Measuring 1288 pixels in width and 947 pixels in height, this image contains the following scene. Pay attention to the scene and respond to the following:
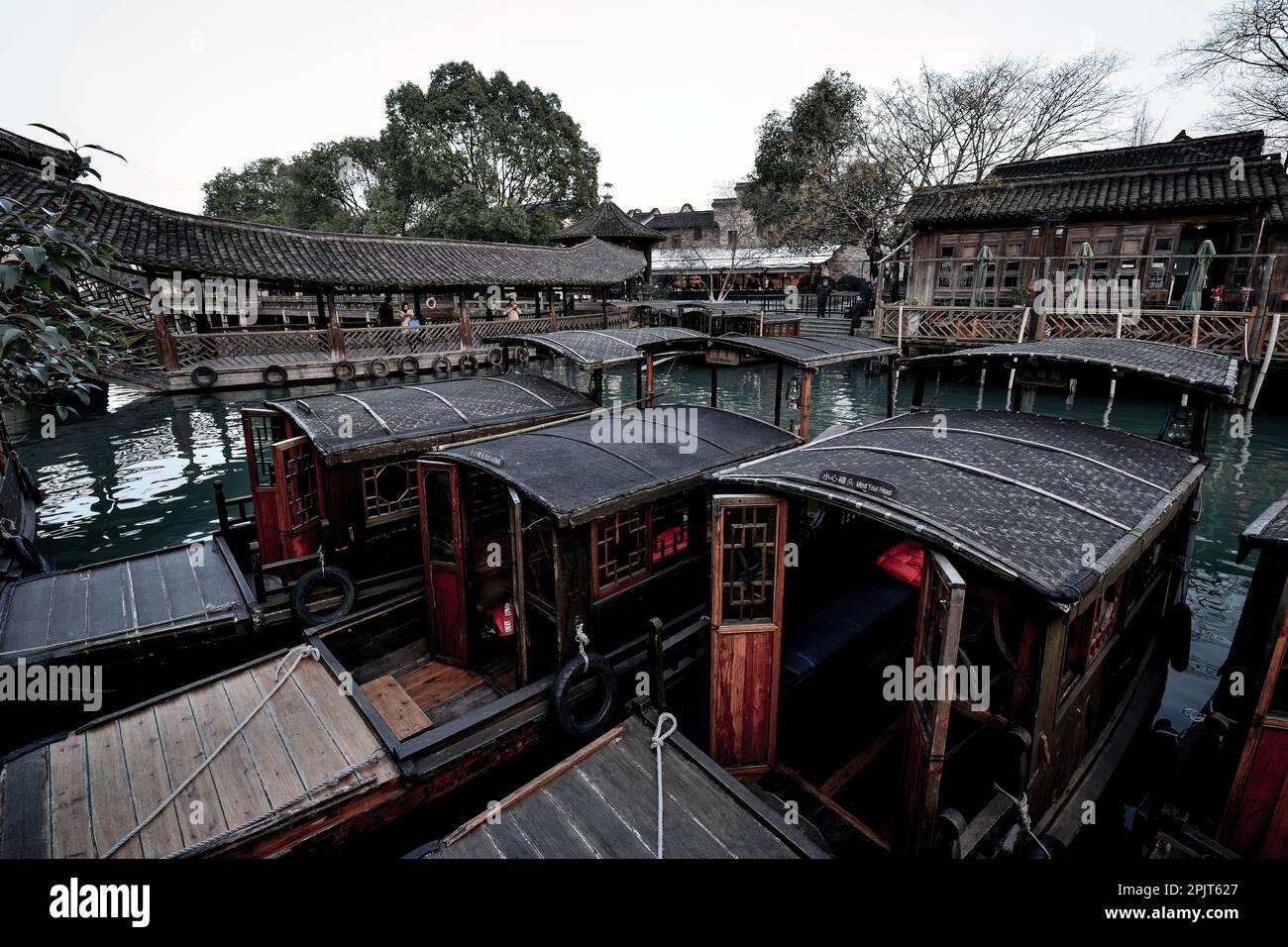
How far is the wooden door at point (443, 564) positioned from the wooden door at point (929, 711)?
457 centimetres

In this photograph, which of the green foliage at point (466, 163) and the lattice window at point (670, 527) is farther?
the green foliage at point (466, 163)

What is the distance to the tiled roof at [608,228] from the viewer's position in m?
44.2

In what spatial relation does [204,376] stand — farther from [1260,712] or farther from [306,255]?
[1260,712]

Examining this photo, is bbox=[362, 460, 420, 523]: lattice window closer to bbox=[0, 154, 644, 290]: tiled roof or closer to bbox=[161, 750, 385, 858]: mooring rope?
bbox=[161, 750, 385, 858]: mooring rope

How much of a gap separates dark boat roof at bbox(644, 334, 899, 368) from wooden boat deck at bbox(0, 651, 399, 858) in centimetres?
747

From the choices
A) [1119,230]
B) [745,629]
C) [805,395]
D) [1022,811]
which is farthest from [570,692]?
[1119,230]

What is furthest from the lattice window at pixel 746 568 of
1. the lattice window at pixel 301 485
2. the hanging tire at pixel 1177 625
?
the lattice window at pixel 301 485

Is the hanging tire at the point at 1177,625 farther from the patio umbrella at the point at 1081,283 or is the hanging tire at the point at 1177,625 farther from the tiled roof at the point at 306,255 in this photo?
the tiled roof at the point at 306,255

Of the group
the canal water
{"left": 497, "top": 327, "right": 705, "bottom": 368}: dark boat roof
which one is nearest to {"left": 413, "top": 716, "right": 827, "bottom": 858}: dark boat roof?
the canal water

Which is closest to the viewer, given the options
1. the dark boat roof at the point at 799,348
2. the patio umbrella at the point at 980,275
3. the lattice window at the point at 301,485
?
the lattice window at the point at 301,485

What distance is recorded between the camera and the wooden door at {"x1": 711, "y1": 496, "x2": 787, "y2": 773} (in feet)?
17.2

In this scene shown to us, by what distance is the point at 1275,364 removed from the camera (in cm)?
1794
